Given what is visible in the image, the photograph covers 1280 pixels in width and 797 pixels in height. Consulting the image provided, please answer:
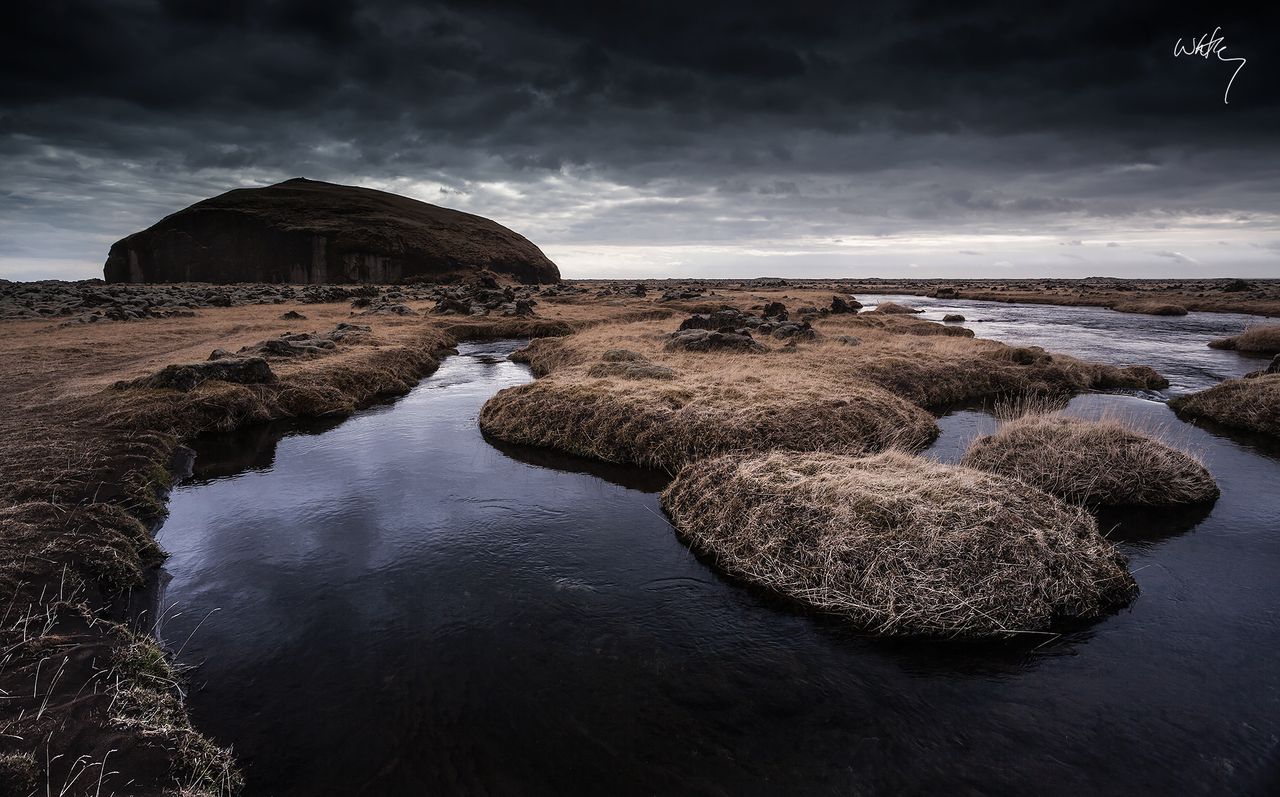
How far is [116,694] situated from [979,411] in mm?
29716

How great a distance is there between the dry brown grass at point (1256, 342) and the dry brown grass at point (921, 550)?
144 ft

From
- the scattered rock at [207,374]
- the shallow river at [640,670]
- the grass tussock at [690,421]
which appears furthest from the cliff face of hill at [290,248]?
the shallow river at [640,670]

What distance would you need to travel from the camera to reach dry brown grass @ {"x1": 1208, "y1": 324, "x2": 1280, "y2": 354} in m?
41.4

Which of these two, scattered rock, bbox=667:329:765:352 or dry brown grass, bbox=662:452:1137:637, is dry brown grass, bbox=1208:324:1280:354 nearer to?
scattered rock, bbox=667:329:765:352

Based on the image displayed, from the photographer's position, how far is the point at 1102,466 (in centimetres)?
1669

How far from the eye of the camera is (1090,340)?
48.8 meters

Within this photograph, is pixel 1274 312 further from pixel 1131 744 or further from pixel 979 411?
pixel 1131 744

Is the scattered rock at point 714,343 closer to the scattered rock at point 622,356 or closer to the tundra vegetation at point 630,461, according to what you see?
the tundra vegetation at point 630,461

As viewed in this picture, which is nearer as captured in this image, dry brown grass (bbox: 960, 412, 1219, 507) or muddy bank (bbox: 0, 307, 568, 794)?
muddy bank (bbox: 0, 307, 568, 794)

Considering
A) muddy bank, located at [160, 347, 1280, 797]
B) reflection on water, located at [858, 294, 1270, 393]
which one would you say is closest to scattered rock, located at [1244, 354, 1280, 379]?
reflection on water, located at [858, 294, 1270, 393]

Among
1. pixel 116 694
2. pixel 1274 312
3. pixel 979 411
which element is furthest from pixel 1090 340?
pixel 116 694

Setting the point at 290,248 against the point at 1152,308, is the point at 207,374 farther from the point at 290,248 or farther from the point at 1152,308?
the point at 290,248

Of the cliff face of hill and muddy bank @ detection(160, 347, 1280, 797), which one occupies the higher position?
the cliff face of hill

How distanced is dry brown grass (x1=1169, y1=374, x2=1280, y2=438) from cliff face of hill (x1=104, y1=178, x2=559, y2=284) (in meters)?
139
